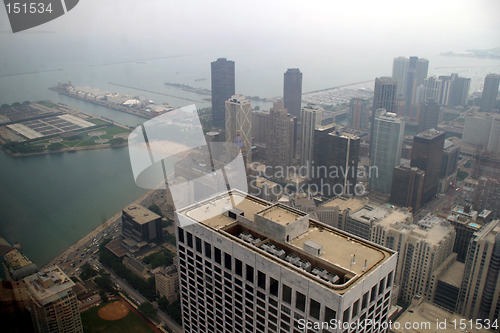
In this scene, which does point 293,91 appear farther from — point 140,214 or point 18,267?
point 18,267

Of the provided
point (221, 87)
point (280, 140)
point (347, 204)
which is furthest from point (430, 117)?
point (347, 204)

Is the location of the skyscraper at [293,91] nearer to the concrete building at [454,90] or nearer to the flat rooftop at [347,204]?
the flat rooftop at [347,204]

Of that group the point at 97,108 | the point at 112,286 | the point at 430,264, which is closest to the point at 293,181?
the point at 430,264

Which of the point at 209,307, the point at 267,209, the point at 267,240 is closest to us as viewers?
the point at 267,240

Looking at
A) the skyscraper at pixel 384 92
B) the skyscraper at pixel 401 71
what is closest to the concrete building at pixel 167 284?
the skyscraper at pixel 384 92

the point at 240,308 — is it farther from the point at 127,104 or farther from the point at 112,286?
the point at 112,286
